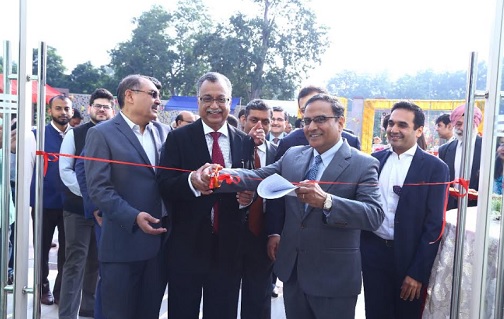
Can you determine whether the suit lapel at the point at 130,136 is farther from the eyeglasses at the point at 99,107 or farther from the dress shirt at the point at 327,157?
the eyeglasses at the point at 99,107

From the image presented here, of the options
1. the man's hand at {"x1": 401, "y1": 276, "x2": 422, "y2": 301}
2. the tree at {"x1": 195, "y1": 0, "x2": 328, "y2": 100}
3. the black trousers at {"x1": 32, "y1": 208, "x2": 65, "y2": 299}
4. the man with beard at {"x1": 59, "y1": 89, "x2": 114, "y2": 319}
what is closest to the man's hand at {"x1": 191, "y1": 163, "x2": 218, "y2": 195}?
the man's hand at {"x1": 401, "y1": 276, "x2": 422, "y2": 301}

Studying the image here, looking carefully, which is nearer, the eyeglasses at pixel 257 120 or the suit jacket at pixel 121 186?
the suit jacket at pixel 121 186

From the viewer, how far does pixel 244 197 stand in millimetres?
3023

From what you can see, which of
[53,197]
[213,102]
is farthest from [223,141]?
[53,197]

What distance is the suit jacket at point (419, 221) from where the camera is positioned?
298cm

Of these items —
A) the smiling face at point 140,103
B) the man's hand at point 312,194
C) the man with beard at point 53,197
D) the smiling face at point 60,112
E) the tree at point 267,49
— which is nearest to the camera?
the man's hand at point 312,194

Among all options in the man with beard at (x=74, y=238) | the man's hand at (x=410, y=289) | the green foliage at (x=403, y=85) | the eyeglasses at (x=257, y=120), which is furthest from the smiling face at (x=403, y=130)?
the green foliage at (x=403, y=85)

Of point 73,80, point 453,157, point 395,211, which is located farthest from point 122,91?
point 73,80

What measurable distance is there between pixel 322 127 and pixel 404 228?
3.05 ft

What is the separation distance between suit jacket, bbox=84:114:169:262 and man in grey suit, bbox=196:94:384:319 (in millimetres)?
529

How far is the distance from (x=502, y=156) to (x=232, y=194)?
1.62m

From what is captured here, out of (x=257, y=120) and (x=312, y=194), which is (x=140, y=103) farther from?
(x=312, y=194)

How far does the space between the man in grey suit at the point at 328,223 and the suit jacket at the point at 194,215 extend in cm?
34

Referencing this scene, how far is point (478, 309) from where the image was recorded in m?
2.22
